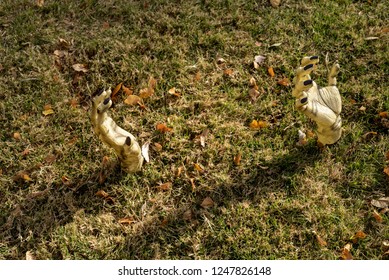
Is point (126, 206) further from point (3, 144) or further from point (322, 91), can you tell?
point (322, 91)

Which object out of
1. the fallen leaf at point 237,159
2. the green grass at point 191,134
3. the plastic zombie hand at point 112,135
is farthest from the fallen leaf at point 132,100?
the fallen leaf at point 237,159

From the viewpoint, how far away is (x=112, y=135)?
2.61m

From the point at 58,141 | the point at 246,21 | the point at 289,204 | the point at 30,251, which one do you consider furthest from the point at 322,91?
the point at 30,251

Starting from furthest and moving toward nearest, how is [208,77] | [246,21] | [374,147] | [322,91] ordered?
[246,21] → [208,77] → [374,147] → [322,91]

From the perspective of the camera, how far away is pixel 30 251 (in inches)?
113

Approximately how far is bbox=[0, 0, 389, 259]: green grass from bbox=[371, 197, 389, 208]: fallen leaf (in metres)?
0.04

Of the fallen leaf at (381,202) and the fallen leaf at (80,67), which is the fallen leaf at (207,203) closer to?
the fallen leaf at (381,202)

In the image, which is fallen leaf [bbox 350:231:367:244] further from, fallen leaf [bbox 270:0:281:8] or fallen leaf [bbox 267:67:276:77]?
fallen leaf [bbox 270:0:281:8]

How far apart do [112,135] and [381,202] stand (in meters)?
1.92

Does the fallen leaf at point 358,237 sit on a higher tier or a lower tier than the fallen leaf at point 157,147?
lower

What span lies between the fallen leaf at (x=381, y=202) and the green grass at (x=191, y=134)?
1.6 inches

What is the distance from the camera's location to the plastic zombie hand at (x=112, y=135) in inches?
94.0

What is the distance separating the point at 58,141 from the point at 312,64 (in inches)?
79.2

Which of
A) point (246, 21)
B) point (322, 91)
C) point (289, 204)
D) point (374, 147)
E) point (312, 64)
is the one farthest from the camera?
point (246, 21)
